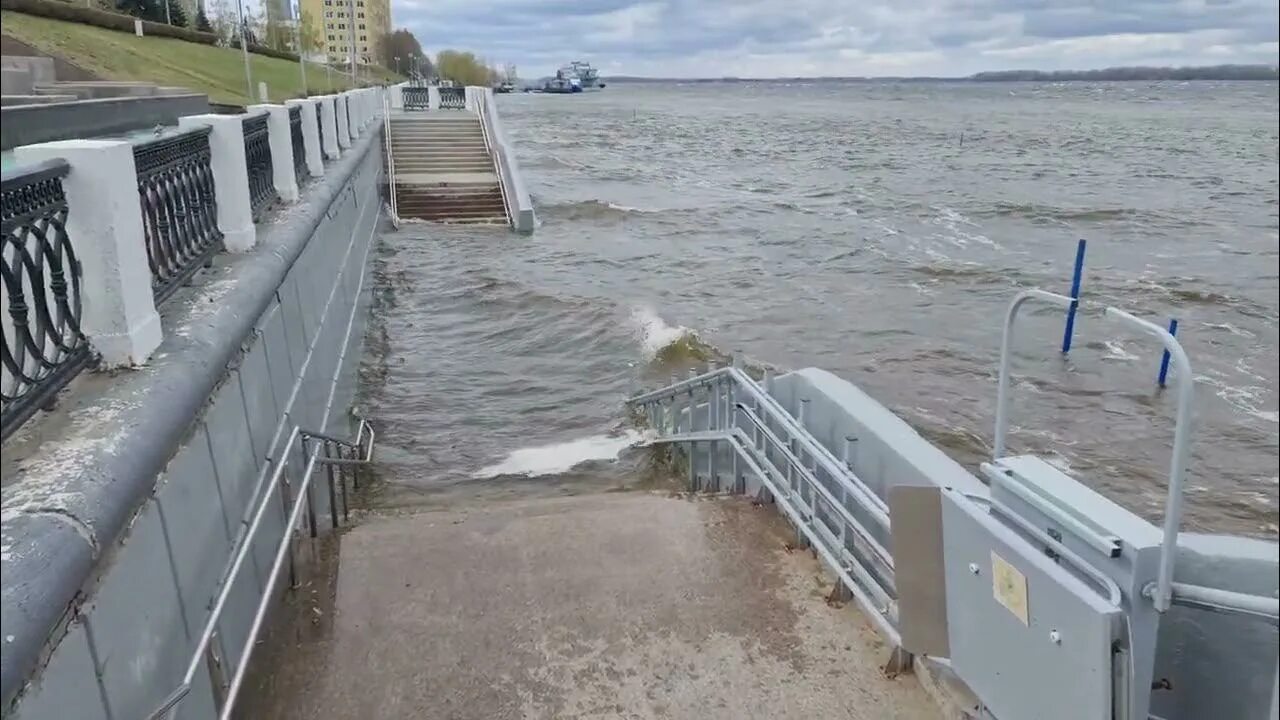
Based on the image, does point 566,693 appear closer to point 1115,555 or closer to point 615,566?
point 615,566

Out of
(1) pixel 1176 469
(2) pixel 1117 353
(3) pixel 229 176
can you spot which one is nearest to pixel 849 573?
(1) pixel 1176 469

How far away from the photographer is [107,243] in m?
3.78

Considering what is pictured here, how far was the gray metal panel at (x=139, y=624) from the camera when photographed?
2945 millimetres

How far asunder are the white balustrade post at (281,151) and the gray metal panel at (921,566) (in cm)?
721

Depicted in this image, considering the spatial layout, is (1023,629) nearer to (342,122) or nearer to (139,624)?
(139,624)

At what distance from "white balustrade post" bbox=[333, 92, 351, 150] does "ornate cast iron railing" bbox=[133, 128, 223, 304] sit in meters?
11.3

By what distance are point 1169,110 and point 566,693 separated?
364 feet

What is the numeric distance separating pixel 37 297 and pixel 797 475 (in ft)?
12.1

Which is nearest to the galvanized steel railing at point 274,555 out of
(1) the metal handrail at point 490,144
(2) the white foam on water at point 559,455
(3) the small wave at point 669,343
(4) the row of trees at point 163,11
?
(2) the white foam on water at point 559,455

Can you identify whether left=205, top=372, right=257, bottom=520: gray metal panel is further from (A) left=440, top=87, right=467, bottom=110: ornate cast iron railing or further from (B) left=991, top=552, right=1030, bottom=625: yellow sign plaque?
(A) left=440, top=87, right=467, bottom=110: ornate cast iron railing

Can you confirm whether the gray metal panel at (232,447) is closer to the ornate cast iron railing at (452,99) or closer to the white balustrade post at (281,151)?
the white balustrade post at (281,151)

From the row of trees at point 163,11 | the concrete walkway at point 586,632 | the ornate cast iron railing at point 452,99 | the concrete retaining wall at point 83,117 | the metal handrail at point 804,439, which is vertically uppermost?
the row of trees at point 163,11

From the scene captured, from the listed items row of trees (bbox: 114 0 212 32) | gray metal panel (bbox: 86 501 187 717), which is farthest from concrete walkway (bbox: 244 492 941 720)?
row of trees (bbox: 114 0 212 32)

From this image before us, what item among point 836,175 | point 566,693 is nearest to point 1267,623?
point 566,693
